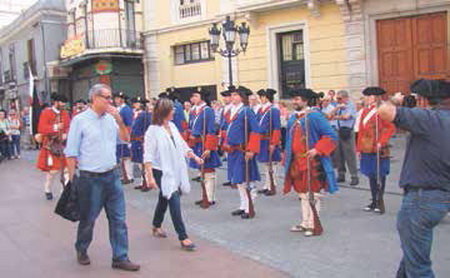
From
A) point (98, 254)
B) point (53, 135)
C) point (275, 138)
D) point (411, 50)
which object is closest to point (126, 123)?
point (53, 135)

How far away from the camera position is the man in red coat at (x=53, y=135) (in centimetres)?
1009

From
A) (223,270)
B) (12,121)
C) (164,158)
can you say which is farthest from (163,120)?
(12,121)

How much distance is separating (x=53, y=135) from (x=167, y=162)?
4670 mm

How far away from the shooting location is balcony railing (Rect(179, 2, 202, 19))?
2281 cm

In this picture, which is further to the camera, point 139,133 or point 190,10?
point 190,10

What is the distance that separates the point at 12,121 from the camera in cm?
2045

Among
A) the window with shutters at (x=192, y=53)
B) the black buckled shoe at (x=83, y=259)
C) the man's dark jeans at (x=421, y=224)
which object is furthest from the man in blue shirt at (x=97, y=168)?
the window with shutters at (x=192, y=53)

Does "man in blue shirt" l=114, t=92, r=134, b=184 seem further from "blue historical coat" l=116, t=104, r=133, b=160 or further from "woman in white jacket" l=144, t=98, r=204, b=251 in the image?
"woman in white jacket" l=144, t=98, r=204, b=251

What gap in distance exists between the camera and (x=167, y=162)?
627cm

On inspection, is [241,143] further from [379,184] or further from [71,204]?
[71,204]

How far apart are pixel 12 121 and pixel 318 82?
38.0ft

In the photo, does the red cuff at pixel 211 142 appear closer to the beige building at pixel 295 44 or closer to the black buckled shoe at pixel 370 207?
the black buckled shoe at pixel 370 207

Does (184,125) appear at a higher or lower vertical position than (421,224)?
higher

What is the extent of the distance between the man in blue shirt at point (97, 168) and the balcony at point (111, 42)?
1994cm
